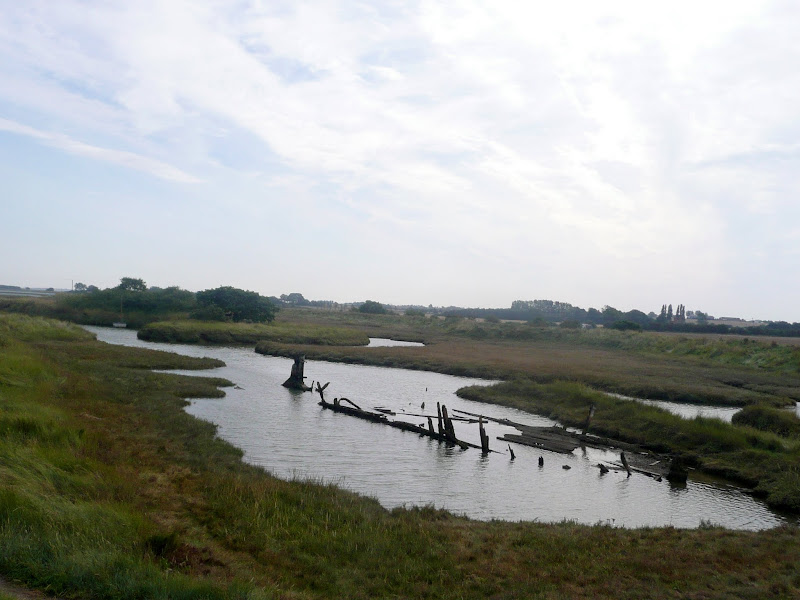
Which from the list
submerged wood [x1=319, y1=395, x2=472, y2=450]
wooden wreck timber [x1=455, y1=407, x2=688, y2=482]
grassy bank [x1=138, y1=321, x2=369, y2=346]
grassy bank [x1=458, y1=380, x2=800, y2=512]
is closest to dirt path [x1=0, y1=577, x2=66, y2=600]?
wooden wreck timber [x1=455, y1=407, x2=688, y2=482]

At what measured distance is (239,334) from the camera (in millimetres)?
82500

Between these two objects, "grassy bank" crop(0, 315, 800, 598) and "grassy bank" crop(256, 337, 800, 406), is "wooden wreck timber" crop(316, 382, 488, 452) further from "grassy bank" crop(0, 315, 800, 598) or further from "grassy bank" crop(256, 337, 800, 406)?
"grassy bank" crop(256, 337, 800, 406)

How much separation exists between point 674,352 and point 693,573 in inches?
3049

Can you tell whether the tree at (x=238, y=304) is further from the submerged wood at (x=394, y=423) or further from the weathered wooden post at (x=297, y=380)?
the submerged wood at (x=394, y=423)

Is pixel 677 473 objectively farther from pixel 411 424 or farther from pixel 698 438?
pixel 411 424

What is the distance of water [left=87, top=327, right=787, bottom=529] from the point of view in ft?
60.3

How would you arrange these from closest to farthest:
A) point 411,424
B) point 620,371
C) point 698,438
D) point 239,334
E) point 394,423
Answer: point 698,438 < point 411,424 < point 394,423 < point 620,371 < point 239,334

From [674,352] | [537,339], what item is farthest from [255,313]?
[674,352]

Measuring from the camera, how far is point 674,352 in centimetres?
8250

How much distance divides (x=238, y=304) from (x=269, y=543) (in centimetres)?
9106

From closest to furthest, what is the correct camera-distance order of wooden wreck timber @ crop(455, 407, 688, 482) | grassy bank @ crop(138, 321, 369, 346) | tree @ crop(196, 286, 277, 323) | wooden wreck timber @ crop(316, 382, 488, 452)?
wooden wreck timber @ crop(455, 407, 688, 482) < wooden wreck timber @ crop(316, 382, 488, 452) < grassy bank @ crop(138, 321, 369, 346) < tree @ crop(196, 286, 277, 323)

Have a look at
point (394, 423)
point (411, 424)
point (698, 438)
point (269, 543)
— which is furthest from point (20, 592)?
point (698, 438)

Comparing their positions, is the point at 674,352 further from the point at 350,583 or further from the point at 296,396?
the point at 350,583

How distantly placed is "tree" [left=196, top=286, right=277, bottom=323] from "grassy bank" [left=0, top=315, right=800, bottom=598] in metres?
82.2
